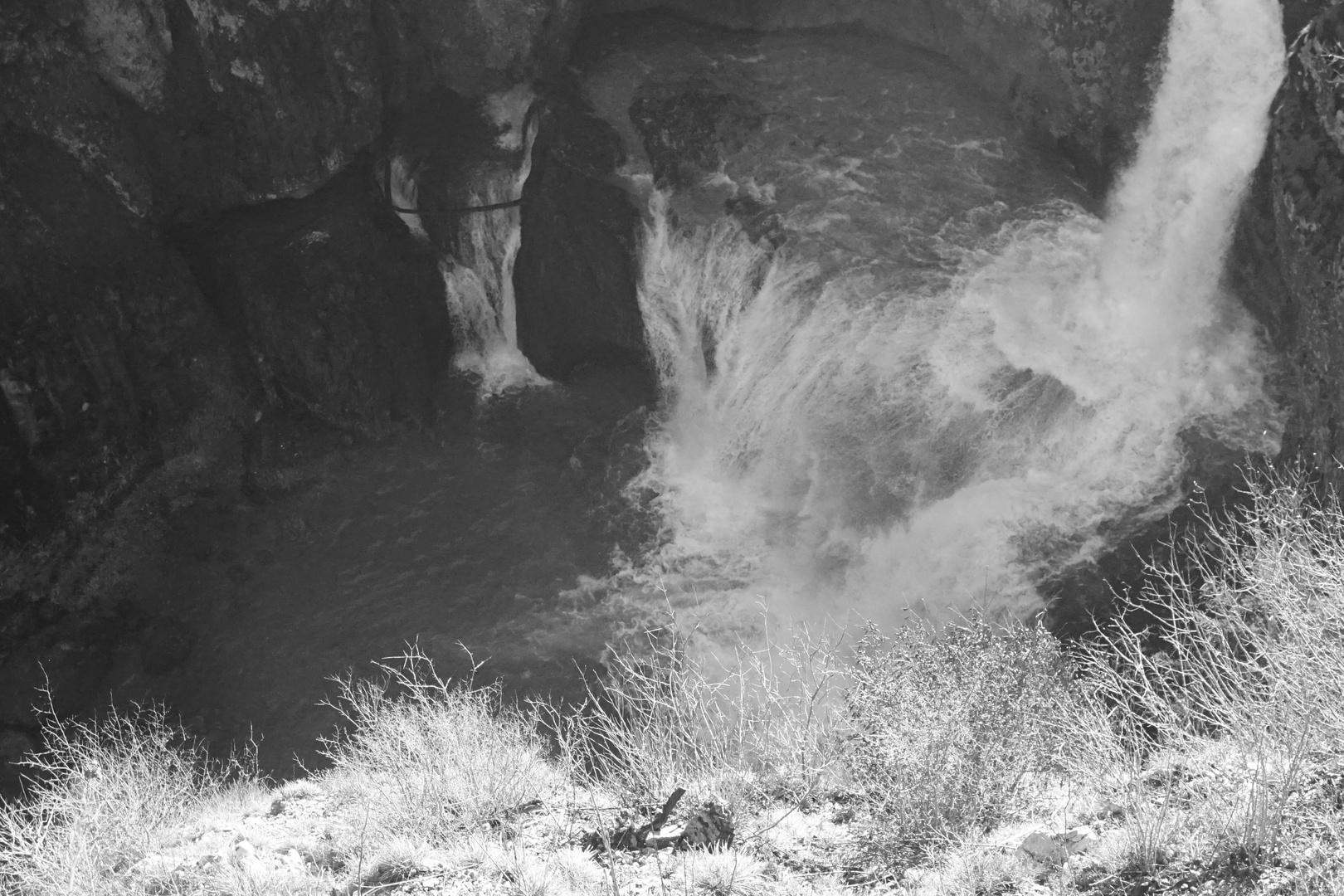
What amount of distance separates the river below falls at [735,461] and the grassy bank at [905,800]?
3.82m

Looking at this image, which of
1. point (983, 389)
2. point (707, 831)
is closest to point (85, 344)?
point (983, 389)

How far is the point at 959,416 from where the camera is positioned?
11453mm

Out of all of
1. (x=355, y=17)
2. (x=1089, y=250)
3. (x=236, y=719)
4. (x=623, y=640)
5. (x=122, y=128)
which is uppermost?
(x=355, y=17)

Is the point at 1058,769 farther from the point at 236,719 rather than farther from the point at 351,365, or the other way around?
the point at 351,365

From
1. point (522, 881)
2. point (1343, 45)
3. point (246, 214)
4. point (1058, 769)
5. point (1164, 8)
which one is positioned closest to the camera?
point (522, 881)

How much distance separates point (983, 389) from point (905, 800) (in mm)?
6796

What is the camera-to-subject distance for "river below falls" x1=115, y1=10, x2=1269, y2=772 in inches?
445

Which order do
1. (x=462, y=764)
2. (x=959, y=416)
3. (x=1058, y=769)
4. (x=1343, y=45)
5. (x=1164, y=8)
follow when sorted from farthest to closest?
(x=1164, y=8), (x=959, y=416), (x=1343, y=45), (x=462, y=764), (x=1058, y=769)

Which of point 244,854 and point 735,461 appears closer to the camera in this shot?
point 244,854

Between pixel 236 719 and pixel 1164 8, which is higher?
pixel 1164 8

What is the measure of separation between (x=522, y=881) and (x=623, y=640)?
639cm

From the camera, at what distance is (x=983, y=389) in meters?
11.4

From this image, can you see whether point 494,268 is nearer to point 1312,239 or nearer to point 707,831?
point 1312,239

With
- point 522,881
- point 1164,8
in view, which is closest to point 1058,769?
point 522,881
